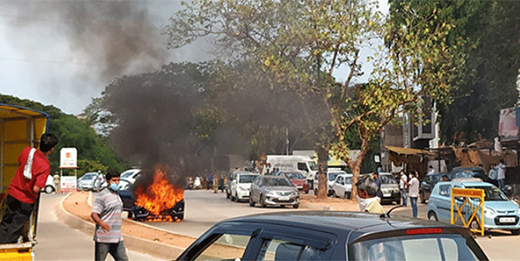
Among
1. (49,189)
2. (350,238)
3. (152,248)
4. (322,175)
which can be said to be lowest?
(49,189)

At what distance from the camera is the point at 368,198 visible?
9.03 m

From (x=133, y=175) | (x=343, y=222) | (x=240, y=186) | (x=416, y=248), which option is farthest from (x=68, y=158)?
(x=416, y=248)

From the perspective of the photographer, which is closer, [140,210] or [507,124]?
[140,210]

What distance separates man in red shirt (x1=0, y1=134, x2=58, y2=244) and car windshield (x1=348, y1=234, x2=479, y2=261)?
4725 mm

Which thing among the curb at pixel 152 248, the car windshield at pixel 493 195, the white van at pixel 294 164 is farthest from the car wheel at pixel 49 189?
the car windshield at pixel 493 195

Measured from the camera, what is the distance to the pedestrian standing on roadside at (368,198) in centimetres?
884

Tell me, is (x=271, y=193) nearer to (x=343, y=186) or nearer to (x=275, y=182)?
(x=275, y=182)

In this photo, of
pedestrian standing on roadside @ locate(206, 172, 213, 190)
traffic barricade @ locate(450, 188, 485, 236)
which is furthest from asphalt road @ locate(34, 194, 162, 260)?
pedestrian standing on roadside @ locate(206, 172, 213, 190)

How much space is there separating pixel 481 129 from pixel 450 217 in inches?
692

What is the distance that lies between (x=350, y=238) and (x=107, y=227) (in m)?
4.57

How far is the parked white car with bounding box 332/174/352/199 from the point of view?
3588 cm

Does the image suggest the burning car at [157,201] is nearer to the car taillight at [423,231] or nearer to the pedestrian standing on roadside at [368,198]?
the pedestrian standing on roadside at [368,198]

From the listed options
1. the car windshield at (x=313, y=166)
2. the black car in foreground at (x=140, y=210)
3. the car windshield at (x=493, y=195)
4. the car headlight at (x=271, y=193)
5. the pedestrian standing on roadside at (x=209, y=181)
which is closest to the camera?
the car windshield at (x=493, y=195)

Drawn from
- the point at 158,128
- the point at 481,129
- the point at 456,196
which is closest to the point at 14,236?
the point at 456,196
